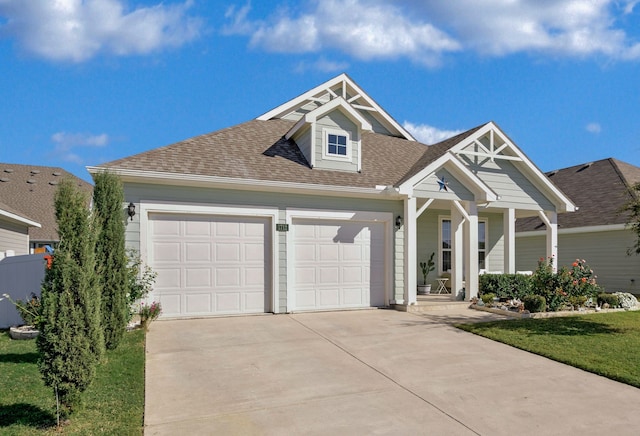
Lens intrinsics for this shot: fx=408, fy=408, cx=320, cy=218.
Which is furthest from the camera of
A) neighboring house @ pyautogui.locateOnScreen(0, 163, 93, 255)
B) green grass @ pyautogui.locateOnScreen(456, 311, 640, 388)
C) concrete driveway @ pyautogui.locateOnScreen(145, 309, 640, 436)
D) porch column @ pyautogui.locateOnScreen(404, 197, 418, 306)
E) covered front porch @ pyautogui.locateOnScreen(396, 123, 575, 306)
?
neighboring house @ pyautogui.locateOnScreen(0, 163, 93, 255)

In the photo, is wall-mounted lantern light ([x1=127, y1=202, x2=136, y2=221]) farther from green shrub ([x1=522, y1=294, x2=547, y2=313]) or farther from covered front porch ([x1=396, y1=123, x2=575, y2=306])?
green shrub ([x1=522, y1=294, x2=547, y2=313])

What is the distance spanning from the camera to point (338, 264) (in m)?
11.1

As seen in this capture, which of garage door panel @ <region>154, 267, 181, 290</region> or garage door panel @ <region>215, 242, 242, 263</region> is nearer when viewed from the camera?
garage door panel @ <region>154, 267, 181, 290</region>

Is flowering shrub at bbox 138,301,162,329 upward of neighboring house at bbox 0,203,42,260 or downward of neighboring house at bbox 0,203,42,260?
downward

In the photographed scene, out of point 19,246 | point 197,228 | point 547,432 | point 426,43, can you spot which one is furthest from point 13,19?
point 547,432

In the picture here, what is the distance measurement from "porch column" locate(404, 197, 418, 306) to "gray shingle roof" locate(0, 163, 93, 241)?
53.7ft

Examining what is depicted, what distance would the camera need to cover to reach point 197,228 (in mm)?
9836

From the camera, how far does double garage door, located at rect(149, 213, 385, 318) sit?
9.59 m

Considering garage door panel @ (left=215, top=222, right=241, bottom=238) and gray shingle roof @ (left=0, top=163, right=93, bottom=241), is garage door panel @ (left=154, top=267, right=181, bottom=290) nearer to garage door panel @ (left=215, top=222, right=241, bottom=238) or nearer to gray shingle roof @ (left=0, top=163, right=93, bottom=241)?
garage door panel @ (left=215, top=222, right=241, bottom=238)

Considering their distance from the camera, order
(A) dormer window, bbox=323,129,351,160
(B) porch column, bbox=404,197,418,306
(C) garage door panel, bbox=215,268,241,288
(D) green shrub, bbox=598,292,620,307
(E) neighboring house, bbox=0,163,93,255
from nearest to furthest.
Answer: (C) garage door panel, bbox=215,268,241,288
(B) porch column, bbox=404,197,418,306
(D) green shrub, bbox=598,292,620,307
(A) dormer window, bbox=323,129,351,160
(E) neighboring house, bbox=0,163,93,255

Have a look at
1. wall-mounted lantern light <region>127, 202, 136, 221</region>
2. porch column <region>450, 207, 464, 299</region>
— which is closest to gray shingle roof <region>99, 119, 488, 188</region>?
wall-mounted lantern light <region>127, 202, 136, 221</region>

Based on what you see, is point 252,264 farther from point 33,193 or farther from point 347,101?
point 33,193

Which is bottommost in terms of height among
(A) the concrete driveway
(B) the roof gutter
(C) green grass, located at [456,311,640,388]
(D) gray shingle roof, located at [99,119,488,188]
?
(C) green grass, located at [456,311,640,388]

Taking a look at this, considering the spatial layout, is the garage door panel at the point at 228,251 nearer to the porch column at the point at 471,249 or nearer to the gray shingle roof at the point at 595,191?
the porch column at the point at 471,249
